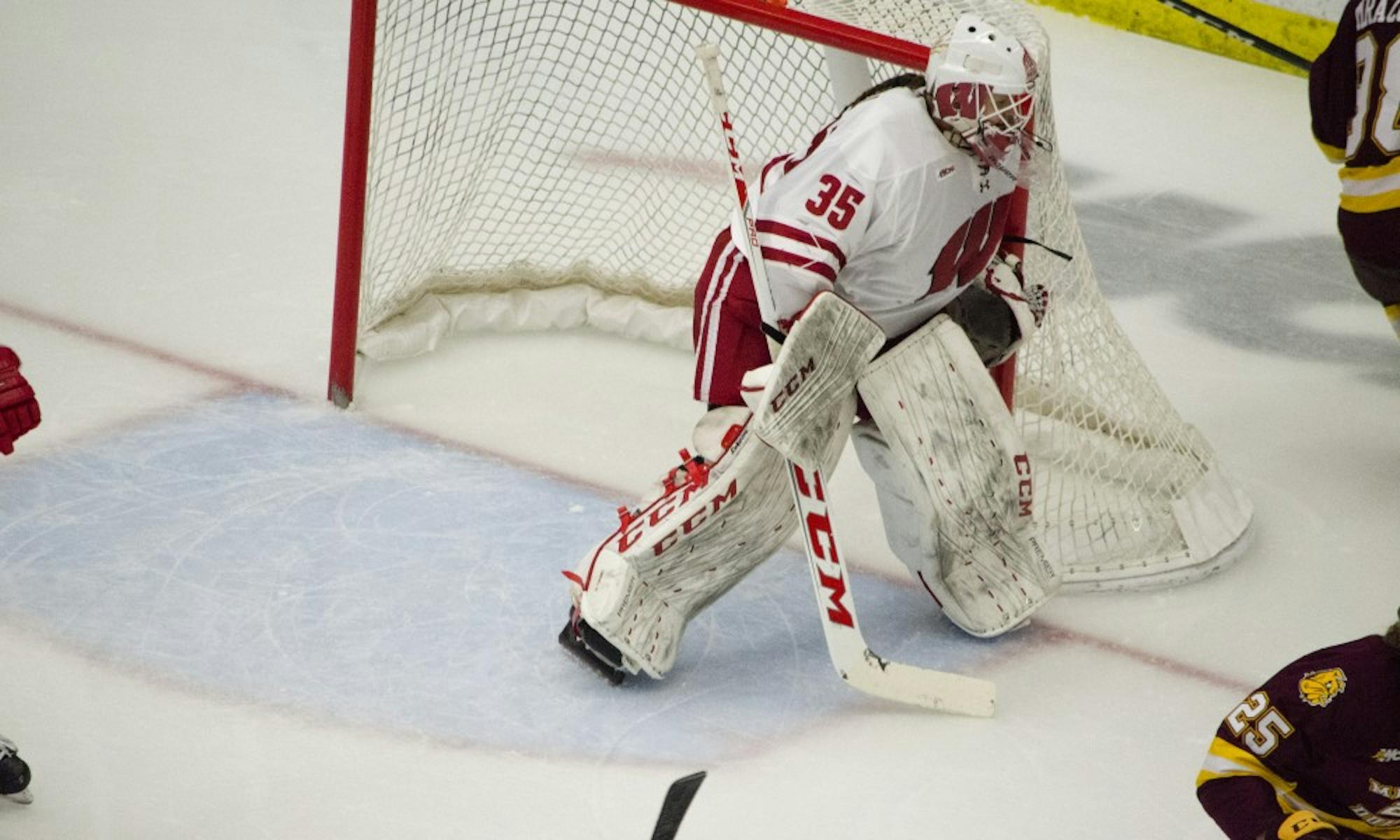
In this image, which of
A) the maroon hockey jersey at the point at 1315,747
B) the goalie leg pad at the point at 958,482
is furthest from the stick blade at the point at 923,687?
the maroon hockey jersey at the point at 1315,747

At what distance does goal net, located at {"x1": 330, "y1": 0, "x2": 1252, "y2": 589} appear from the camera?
3062mm

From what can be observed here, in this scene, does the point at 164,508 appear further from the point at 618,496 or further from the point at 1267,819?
the point at 1267,819

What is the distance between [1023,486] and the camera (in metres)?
2.79

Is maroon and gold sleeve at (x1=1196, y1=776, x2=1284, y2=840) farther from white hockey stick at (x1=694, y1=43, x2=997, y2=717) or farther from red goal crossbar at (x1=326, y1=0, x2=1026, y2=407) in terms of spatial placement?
red goal crossbar at (x1=326, y1=0, x2=1026, y2=407)

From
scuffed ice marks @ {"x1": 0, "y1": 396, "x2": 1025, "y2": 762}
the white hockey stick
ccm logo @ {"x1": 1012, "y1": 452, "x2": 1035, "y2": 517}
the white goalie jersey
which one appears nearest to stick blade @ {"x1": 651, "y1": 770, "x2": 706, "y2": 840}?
scuffed ice marks @ {"x1": 0, "y1": 396, "x2": 1025, "y2": 762}

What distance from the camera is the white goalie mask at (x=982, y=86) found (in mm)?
2492

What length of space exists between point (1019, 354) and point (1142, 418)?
0.24 m

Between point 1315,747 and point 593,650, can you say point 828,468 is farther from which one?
point 1315,747

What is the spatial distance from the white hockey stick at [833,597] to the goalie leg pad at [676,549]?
0.20ft

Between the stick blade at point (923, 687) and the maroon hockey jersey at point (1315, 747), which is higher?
the maroon hockey jersey at point (1315, 747)

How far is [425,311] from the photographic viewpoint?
3.69 meters

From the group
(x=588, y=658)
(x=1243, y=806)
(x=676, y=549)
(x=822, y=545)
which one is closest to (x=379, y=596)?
(x=588, y=658)

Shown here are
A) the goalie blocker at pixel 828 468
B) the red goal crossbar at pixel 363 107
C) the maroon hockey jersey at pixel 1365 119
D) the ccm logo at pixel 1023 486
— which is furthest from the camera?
the maroon hockey jersey at pixel 1365 119

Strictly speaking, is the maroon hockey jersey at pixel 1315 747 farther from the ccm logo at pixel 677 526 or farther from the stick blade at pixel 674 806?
the ccm logo at pixel 677 526
